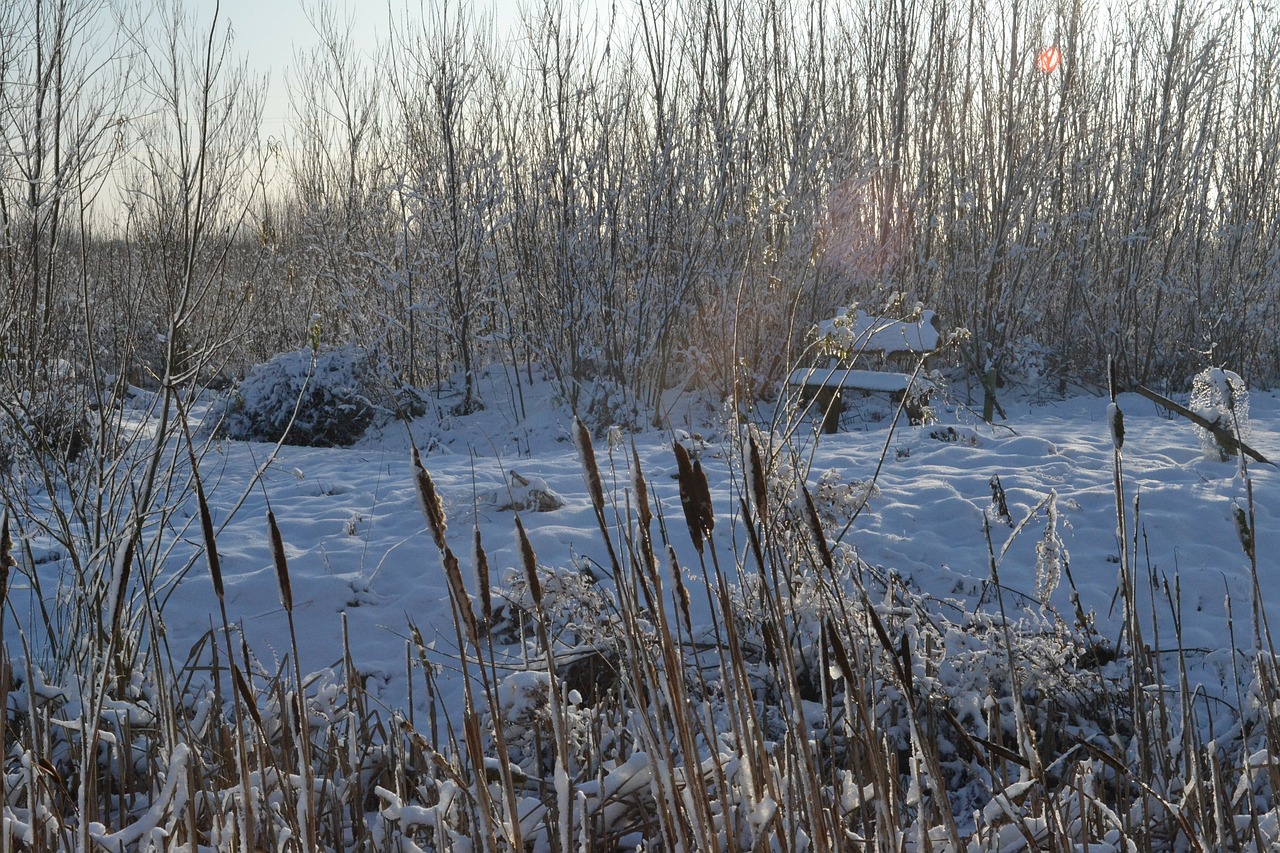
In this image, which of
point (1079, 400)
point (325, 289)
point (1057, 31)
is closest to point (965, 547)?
point (1079, 400)

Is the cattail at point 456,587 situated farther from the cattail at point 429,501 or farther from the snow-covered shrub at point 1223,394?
the snow-covered shrub at point 1223,394

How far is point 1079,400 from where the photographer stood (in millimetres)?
8750

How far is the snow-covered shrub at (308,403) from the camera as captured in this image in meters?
8.30

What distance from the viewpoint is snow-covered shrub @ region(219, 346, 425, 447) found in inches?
327

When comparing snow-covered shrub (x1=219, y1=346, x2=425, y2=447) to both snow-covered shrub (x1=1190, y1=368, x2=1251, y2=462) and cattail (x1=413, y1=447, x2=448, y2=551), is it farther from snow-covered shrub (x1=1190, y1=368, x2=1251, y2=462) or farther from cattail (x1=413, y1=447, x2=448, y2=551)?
cattail (x1=413, y1=447, x2=448, y2=551)

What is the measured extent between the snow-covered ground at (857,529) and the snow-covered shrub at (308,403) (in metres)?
1.74

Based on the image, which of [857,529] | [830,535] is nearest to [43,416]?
[830,535]

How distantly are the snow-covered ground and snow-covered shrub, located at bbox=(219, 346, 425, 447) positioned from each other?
174cm

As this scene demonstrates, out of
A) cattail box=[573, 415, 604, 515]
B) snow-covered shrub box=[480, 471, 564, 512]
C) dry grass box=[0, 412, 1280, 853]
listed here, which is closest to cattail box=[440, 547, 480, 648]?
dry grass box=[0, 412, 1280, 853]

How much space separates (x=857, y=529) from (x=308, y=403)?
577 cm

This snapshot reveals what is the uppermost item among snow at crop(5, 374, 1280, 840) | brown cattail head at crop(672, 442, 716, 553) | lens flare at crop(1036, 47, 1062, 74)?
lens flare at crop(1036, 47, 1062, 74)

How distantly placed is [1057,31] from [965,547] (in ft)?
26.2

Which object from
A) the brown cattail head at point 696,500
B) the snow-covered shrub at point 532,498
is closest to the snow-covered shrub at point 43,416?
the snow-covered shrub at point 532,498

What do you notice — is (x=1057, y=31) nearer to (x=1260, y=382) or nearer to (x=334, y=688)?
(x=1260, y=382)
